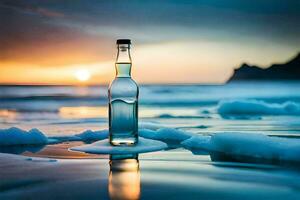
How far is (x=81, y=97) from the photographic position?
4.68 m

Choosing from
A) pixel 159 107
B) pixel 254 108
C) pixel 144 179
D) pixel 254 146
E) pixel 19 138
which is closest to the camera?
pixel 144 179

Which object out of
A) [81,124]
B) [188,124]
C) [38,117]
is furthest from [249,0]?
[38,117]

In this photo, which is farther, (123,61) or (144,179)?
(123,61)

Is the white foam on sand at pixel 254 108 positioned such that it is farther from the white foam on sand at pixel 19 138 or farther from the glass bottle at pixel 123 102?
the glass bottle at pixel 123 102

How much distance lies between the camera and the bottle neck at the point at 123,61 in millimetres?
1788

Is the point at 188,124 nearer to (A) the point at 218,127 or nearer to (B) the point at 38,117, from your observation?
(A) the point at 218,127

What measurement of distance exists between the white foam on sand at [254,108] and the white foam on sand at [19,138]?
170cm

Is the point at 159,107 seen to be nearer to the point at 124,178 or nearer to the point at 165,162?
the point at 165,162

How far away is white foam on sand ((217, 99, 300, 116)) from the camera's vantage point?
358cm

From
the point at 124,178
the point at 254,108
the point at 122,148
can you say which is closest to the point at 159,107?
the point at 254,108

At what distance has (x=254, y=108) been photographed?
364 cm

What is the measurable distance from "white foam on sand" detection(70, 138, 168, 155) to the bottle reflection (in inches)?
1.5

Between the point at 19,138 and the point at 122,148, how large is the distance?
0.59 m

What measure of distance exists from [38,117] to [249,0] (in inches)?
60.0
